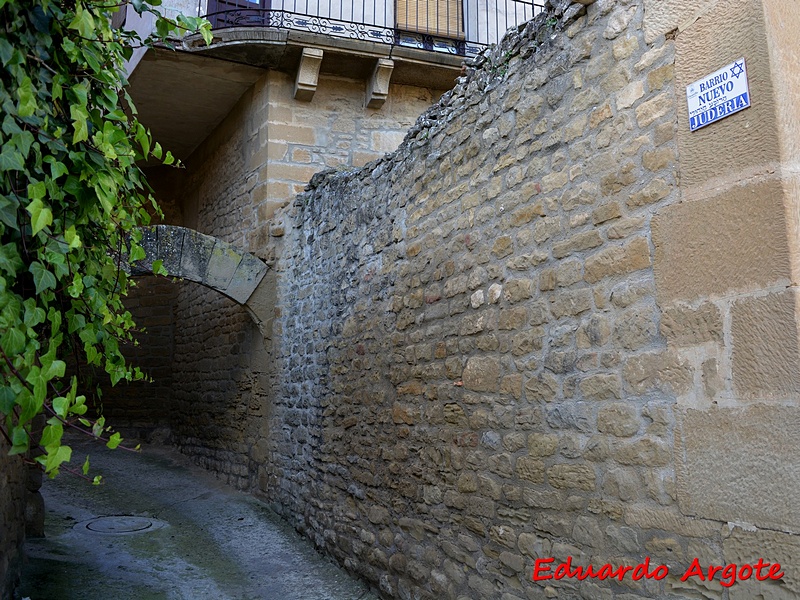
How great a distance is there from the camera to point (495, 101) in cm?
372

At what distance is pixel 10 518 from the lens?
12.9ft

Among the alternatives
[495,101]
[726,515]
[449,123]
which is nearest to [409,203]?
[449,123]

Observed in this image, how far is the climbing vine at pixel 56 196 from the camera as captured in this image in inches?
79.0

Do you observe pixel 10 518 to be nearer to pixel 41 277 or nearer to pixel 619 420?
pixel 41 277

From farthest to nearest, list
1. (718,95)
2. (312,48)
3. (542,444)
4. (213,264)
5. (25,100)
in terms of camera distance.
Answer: (312,48) → (213,264) → (542,444) → (718,95) → (25,100)

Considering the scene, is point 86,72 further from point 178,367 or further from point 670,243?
Result: point 178,367

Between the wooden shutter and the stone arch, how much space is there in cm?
307

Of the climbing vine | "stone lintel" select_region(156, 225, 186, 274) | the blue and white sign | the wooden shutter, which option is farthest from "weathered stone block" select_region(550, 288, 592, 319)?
the wooden shutter

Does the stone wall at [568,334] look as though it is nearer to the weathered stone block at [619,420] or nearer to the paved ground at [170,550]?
the weathered stone block at [619,420]

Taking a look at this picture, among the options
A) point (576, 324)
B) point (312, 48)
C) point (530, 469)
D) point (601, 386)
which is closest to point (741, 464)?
point (601, 386)

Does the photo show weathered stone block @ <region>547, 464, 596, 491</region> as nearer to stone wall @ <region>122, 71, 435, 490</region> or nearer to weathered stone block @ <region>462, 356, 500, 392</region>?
weathered stone block @ <region>462, 356, 500, 392</region>

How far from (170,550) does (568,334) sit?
155 inches

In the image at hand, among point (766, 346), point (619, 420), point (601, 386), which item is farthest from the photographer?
point (601, 386)

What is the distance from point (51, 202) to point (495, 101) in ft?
7.27
